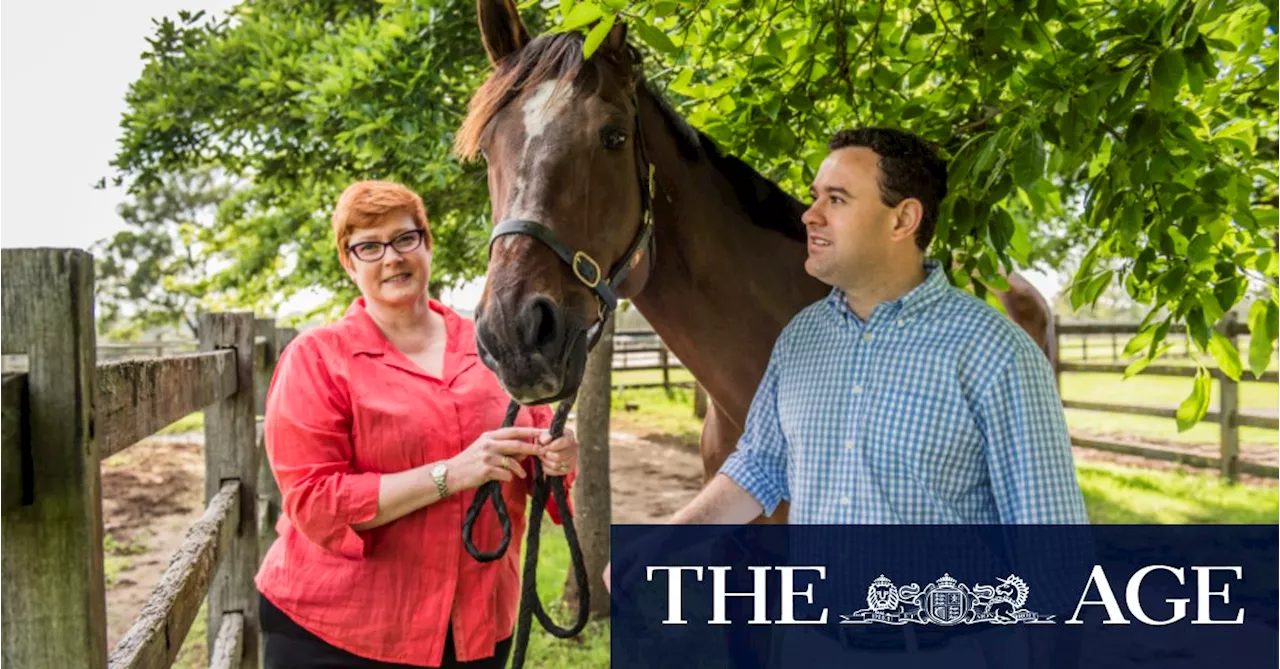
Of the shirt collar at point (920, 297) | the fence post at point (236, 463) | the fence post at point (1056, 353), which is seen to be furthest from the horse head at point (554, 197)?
the fence post at point (1056, 353)

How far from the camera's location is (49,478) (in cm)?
107

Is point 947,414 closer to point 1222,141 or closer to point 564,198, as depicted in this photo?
point 564,198

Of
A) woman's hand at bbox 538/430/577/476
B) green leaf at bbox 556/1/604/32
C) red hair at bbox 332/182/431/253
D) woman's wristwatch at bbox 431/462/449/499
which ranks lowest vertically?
woman's wristwatch at bbox 431/462/449/499

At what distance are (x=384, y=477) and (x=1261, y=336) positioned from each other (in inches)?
79.5

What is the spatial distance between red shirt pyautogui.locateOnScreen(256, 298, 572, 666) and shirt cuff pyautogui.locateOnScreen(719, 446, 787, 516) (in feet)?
2.34

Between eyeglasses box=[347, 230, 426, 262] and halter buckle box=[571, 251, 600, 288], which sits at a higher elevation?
eyeglasses box=[347, 230, 426, 262]

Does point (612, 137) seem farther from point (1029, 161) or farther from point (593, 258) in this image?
point (1029, 161)

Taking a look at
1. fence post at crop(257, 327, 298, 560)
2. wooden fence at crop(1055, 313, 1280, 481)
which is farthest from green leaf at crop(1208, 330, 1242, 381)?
wooden fence at crop(1055, 313, 1280, 481)

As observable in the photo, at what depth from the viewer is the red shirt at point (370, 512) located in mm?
2039

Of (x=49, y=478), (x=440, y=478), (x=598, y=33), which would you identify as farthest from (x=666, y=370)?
(x=49, y=478)

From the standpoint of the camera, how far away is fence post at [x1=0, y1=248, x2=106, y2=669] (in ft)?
3.46

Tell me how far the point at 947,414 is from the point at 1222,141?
1.16 m

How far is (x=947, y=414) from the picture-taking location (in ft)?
5.09

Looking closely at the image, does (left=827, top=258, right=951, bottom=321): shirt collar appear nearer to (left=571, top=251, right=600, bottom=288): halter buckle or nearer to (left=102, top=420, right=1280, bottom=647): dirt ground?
(left=571, top=251, right=600, bottom=288): halter buckle
